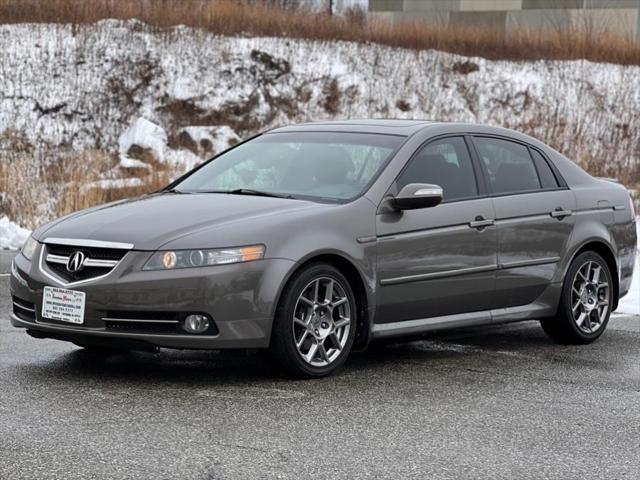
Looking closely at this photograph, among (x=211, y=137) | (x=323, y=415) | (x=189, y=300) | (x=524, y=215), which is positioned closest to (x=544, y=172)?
(x=524, y=215)

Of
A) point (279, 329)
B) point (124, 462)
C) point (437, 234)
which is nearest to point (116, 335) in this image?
point (279, 329)

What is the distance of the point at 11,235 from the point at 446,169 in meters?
8.56

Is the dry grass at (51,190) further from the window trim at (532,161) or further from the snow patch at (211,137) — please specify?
the snow patch at (211,137)

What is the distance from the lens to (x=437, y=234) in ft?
25.2

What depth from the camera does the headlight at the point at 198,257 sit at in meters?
6.60

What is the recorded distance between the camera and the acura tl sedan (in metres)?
6.66

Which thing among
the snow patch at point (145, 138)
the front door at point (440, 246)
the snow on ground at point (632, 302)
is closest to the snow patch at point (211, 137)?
the snow patch at point (145, 138)

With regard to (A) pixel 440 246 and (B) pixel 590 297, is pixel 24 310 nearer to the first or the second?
(A) pixel 440 246

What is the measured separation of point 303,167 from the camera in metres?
7.85

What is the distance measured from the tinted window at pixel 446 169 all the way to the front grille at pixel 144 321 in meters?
1.86

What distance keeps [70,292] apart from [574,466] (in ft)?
9.37

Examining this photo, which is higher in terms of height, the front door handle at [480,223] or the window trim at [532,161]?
the window trim at [532,161]

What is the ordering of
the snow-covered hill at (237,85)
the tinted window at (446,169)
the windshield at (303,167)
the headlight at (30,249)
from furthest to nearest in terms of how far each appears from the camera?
the snow-covered hill at (237,85), the tinted window at (446,169), the windshield at (303,167), the headlight at (30,249)

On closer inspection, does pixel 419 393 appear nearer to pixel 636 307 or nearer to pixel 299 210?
pixel 299 210
